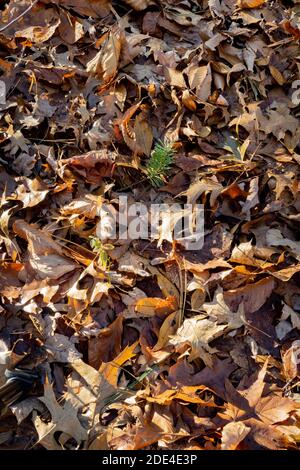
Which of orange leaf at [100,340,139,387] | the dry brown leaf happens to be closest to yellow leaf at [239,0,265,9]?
orange leaf at [100,340,139,387]

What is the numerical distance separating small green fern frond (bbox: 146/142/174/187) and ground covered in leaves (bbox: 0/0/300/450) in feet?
0.05

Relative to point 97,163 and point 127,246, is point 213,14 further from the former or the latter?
point 127,246

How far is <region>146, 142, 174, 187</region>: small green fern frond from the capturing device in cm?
242

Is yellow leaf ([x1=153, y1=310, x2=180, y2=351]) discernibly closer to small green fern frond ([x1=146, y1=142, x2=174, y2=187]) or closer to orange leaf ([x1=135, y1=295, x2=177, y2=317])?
orange leaf ([x1=135, y1=295, x2=177, y2=317])

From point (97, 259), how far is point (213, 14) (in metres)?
1.65

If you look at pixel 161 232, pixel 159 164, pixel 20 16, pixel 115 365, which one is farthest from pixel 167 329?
pixel 20 16

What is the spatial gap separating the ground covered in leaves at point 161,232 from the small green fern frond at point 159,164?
2 cm

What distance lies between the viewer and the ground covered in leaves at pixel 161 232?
1932mm

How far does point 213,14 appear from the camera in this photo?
112 inches

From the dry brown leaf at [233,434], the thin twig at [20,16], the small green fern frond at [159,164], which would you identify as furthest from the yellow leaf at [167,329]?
the thin twig at [20,16]

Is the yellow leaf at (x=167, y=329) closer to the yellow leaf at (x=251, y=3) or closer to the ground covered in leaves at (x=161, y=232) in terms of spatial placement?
the ground covered in leaves at (x=161, y=232)

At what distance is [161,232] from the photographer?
2.30 m

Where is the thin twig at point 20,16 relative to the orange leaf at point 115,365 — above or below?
above
